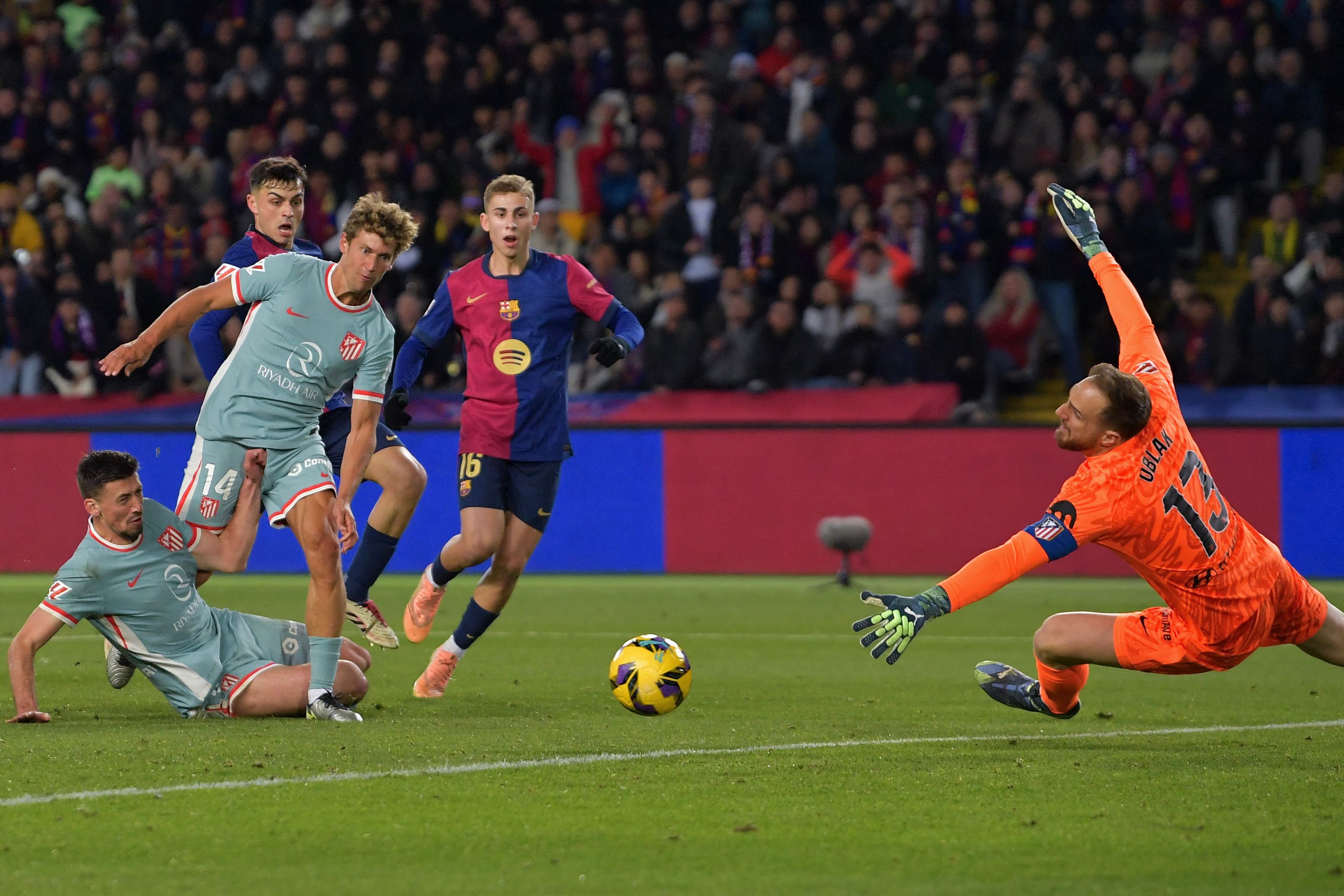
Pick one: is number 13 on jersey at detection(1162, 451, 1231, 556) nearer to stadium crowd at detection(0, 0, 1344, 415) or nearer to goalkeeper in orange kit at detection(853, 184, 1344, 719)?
goalkeeper in orange kit at detection(853, 184, 1344, 719)

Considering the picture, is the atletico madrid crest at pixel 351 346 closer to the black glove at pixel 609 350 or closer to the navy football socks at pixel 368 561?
the black glove at pixel 609 350

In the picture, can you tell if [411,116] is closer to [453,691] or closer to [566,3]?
[566,3]

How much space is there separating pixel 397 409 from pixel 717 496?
776 cm

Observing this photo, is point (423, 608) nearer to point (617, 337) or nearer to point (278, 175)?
point (617, 337)

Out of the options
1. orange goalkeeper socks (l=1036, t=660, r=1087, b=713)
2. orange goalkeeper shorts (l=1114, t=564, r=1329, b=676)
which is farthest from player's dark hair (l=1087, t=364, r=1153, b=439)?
orange goalkeeper socks (l=1036, t=660, r=1087, b=713)

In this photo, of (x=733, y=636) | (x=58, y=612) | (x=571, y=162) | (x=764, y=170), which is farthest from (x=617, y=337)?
(x=571, y=162)

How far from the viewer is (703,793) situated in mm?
5176

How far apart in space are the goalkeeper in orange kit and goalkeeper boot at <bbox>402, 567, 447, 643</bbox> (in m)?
2.81

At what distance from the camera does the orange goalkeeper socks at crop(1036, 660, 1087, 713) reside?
641cm

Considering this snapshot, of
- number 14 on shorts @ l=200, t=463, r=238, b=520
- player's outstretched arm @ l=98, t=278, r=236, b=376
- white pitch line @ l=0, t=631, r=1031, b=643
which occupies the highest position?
player's outstretched arm @ l=98, t=278, r=236, b=376

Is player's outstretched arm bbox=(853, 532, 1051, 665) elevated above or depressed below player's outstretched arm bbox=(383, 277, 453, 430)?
below

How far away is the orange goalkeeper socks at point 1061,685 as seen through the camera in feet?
21.0

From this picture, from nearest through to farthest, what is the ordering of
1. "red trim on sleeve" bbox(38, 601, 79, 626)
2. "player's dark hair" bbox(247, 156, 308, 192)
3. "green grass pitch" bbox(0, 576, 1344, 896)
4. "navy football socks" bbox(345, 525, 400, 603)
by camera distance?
"green grass pitch" bbox(0, 576, 1344, 896), "red trim on sleeve" bbox(38, 601, 79, 626), "player's dark hair" bbox(247, 156, 308, 192), "navy football socks" bbox(345, 525, 400, 603)

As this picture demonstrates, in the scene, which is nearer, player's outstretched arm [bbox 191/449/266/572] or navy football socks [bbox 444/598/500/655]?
player's outstretched arm [bbox 191/449/266/572]
